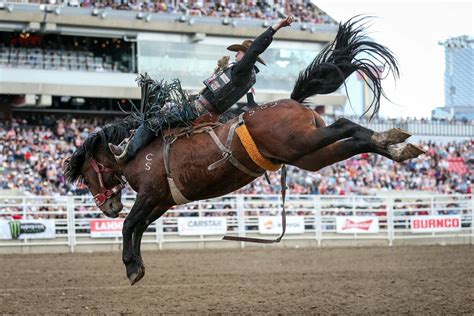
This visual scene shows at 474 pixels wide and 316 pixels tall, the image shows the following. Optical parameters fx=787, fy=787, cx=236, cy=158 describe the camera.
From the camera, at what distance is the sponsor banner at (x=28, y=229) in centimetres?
1842

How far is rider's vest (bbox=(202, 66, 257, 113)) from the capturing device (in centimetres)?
737

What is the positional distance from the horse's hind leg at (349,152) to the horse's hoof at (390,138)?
0.03m

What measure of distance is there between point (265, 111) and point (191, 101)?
893 mm

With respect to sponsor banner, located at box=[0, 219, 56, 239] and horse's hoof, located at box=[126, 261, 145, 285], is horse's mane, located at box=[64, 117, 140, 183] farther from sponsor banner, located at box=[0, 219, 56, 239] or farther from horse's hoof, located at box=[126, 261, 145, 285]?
sponsor banner, located at box=[0, 219, 56, 239]

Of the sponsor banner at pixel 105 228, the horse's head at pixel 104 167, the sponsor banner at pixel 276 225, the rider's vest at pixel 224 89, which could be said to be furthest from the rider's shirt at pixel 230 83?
the sponsor banner at pixel 276 225

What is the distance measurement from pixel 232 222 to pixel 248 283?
8703 millimetres

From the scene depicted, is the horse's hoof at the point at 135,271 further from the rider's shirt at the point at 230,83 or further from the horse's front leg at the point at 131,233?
the rider's shirt at the point at 230,83

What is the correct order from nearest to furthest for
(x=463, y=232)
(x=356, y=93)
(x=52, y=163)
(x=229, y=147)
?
1. (x=229, y=147)
2. (x=463, y=232)
3. (x=52, y=163)
4. (x=356, y=93)

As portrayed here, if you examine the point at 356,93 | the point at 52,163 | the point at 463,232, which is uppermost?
the point at 356,93

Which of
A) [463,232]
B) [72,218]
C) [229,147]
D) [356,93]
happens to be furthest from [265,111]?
[356,93]

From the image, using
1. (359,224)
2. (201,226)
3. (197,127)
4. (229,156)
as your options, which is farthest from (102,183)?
(359,224)

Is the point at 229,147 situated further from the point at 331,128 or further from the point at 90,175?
the point at 90,175

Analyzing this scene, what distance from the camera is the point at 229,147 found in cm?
712

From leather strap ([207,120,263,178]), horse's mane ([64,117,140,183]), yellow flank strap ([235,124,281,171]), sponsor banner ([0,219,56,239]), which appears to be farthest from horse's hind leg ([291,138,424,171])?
sponsor banner ([0,219,56,239])
